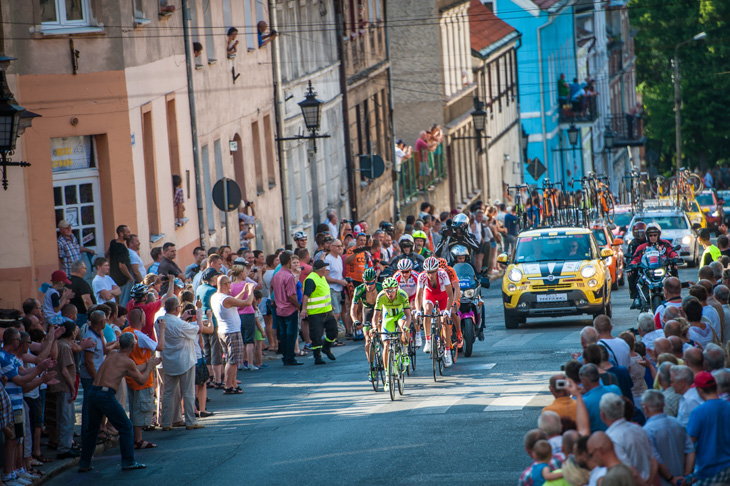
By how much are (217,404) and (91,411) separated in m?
3.95

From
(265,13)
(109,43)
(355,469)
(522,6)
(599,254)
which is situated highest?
(522,6)

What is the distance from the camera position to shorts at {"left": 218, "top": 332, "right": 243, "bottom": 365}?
19.0 meters

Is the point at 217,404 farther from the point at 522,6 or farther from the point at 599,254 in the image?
the point at 522,6

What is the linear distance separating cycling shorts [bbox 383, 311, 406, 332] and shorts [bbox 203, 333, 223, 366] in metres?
2.53

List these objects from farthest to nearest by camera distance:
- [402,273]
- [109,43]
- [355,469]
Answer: [109,43] < [402,273] < [355,469]

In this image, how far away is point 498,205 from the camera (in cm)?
4191

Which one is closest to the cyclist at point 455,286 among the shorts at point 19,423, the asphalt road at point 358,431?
the asphalt road at point 358,431

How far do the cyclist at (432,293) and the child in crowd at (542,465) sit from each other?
32.0 ft

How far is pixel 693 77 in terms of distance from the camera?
7462 cm

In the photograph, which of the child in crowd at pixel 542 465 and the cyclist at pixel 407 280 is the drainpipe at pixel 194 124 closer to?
the cyclist at pixel 407 280

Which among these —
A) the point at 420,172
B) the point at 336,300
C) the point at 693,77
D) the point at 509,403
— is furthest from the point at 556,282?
the point at 693,77

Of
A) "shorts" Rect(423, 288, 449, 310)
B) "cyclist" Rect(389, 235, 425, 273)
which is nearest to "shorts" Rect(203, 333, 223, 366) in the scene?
"shorts" Rect(423, 288, 449, 310)

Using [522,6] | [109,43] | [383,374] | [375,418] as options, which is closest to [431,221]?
[109,43]

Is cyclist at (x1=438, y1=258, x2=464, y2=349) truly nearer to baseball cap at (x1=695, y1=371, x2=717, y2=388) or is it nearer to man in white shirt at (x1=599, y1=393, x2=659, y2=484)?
baseball cap at (x1=695, y1=371, x2=717, y2=388)
